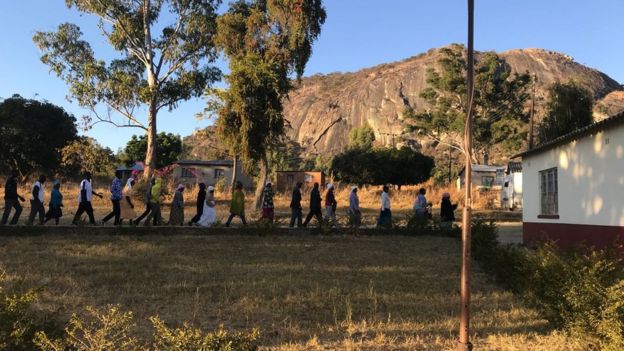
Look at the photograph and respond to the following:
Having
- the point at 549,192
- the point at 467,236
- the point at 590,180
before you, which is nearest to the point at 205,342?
the point at 467,236

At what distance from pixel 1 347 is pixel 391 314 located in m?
4.47

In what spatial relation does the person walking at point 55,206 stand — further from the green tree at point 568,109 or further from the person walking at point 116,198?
the green tree at point 568,109

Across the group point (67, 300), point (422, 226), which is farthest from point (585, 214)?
point (67, 300)

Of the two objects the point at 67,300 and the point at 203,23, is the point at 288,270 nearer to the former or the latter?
the point at 67,300

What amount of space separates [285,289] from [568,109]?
23.4m

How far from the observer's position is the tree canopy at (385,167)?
186 feet

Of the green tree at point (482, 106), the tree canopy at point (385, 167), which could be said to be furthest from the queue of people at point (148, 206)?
the green tree at point (482, 106)

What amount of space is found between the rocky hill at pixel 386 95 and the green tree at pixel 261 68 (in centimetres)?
11574

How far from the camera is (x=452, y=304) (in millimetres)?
7727

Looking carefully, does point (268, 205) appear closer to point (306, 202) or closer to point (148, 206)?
point (148, 206)

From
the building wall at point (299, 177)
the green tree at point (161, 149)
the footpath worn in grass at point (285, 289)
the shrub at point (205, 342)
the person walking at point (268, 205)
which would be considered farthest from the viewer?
the green tree at point (161, 149)

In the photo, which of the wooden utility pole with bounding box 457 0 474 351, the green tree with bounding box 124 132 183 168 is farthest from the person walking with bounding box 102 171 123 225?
the green tree with bounding box 124 132 183 168

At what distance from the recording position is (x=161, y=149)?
66.1 m

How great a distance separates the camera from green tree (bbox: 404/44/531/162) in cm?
5662
